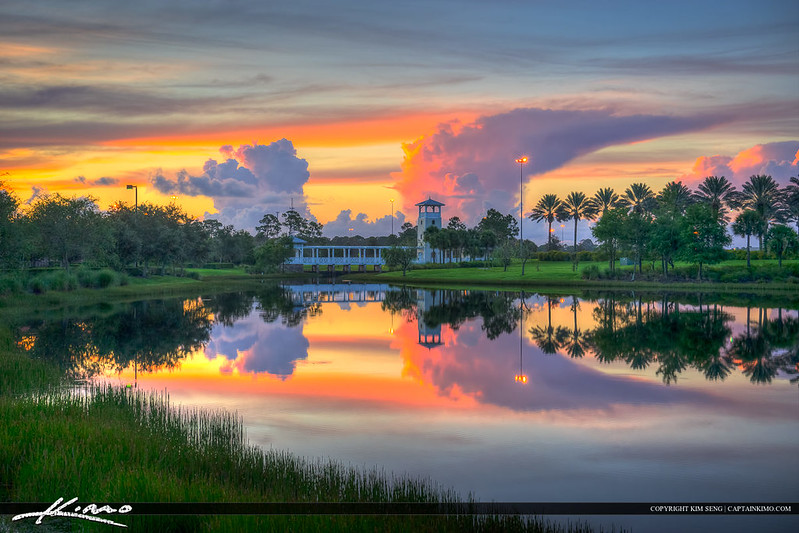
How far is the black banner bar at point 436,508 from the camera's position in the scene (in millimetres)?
7602

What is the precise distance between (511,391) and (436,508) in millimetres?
9558

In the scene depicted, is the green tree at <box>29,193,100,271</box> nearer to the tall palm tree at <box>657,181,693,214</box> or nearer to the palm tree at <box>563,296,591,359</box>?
the palm tree at <box>563,296,591,359</box>

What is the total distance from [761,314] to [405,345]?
2312cm

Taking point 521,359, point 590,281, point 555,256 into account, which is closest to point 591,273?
point 590,281

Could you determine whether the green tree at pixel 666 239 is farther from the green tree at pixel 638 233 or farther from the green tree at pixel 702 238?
the green tree at pixel 638 233

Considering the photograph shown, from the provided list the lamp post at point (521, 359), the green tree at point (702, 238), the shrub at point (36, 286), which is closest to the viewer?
the lamp post at point (521, 359)

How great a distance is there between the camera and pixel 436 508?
844cm

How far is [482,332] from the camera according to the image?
30891 millimetres

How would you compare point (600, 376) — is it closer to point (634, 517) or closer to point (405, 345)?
point (405, 345)

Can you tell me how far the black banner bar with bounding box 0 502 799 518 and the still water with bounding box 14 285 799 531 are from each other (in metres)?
0.22

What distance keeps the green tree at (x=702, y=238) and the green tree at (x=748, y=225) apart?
9.39m

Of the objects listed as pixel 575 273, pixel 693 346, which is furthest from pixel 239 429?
pixel 575 273
